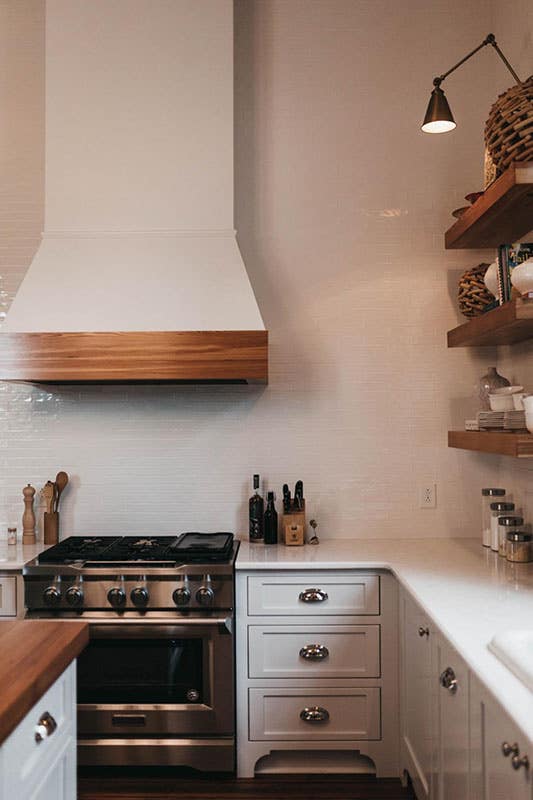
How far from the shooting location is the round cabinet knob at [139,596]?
9.21 ft

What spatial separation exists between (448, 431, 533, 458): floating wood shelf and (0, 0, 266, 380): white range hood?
1.19 m

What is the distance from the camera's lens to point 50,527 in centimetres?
334

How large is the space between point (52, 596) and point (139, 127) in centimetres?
195

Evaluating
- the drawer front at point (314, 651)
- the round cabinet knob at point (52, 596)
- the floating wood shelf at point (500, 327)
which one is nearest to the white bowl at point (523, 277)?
→ the floating wood shelf at point (500, 327)

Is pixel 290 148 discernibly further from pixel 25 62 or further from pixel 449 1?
pixel 25 62

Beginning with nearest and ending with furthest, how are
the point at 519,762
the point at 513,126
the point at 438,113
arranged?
the point at 519,762
the point at 513,126
the point at 438,113

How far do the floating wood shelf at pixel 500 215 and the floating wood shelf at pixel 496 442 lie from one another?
0.78m

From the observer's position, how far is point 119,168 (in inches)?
122

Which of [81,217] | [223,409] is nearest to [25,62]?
[81,217]

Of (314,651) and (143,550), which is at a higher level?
(143,550)

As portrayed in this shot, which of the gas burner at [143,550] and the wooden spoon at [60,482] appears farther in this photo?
the wooden spoon at [60,482]

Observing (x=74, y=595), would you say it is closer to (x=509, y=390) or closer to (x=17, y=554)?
(x=17, y=554)

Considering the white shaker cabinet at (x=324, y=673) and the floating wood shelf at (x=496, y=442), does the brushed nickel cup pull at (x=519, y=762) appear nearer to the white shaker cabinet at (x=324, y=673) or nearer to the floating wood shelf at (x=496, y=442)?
the floating wood shelf at (x=496, y=442)

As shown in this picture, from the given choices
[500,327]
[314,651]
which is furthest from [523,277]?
[314,651]
